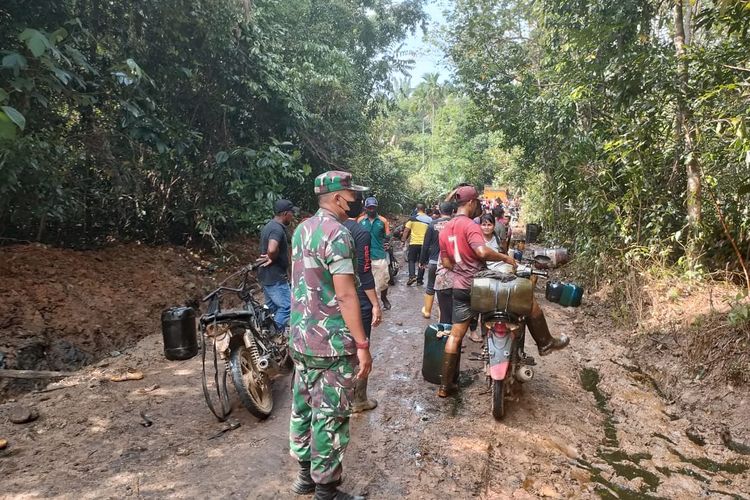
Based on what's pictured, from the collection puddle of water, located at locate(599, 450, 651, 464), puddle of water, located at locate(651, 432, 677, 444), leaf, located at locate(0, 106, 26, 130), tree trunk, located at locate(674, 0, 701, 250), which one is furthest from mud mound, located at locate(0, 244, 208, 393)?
tree trunk, located at locate(674, 0, 701, 250)

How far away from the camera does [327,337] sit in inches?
109

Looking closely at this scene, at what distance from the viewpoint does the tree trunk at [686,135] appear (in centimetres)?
618

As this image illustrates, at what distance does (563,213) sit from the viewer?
11.5 metres

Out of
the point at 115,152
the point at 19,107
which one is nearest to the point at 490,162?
the point at 115,152

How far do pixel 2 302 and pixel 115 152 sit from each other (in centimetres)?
296

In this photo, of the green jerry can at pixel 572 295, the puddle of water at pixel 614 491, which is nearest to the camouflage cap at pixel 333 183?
the puddle of water at pixel 614 491

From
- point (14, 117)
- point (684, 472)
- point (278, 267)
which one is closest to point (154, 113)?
point (278, 267)

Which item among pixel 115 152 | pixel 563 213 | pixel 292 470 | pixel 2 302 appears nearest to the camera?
pixel 292 470

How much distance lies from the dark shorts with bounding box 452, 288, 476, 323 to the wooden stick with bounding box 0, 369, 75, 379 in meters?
4.30

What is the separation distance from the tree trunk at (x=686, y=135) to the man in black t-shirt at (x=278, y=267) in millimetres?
5124

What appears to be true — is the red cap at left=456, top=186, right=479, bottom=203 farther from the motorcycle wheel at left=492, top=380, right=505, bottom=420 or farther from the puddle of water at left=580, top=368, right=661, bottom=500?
the puddle of water at left=580, top=368, right=661, bottom=500

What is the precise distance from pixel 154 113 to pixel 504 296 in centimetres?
647

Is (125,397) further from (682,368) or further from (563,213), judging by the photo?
(563,213)

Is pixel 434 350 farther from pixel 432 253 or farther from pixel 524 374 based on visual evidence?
pixel 432 253
